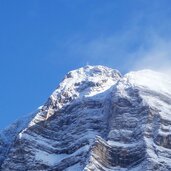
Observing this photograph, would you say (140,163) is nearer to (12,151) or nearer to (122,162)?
(122,162)

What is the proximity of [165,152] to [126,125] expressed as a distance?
13.3 m

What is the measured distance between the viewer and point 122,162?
602ft

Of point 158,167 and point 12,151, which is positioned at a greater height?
point 12,151

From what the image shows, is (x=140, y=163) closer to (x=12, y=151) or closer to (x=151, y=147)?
(x=151, y=147)

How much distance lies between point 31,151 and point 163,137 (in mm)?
25294

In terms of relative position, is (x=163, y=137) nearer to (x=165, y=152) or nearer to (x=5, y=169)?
(x=165, y=152)

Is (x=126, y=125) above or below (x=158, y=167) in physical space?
above

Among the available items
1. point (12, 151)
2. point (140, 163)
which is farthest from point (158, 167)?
point (12, 151)

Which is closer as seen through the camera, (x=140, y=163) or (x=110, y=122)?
(x=140, y=163)

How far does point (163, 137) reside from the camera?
618 ft

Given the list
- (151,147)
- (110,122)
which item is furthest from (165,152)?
(110,122)

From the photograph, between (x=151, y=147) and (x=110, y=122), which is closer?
(x=151, y=147)

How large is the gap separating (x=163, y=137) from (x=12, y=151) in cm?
2883

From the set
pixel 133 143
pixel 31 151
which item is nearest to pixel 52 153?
pixel 31 151
